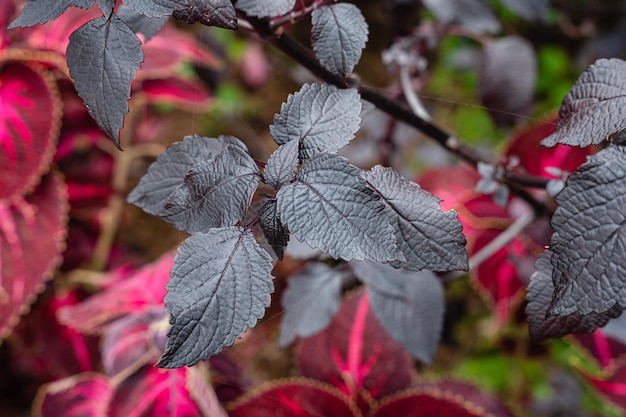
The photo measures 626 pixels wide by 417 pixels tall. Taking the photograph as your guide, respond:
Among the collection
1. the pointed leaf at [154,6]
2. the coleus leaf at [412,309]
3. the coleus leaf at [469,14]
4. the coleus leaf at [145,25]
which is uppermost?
the pointed leaf at [154,6]

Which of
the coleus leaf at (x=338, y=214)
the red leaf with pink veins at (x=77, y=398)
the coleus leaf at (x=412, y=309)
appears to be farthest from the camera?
the red leaf with pink veins at (x=77, y=398)

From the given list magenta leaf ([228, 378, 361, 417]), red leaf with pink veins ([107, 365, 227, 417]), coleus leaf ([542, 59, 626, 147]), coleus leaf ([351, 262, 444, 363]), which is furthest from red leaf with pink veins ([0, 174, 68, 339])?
coleus leaf ([542, 59, 626, 147])

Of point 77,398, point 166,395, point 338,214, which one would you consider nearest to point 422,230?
point 338,214

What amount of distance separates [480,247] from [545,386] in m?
0.41

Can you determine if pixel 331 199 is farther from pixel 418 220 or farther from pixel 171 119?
pixel 171 119

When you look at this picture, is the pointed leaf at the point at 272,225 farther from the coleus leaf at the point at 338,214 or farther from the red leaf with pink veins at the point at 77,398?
the red leaf with pink veins at the point at 77,398

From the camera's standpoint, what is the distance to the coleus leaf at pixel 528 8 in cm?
90

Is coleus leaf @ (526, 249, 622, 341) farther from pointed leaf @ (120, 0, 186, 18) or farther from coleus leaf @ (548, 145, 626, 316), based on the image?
pointed leaf @ (120, 0, 186, 18)

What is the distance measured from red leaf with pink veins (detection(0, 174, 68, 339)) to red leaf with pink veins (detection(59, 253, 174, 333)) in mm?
60

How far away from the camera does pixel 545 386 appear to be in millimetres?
1063

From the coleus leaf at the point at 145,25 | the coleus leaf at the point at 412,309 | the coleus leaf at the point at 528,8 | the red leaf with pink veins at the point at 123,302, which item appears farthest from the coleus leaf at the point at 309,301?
the coleus leaf at the point at 528,8

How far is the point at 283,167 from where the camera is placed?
399mm

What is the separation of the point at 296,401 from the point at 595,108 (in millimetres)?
436

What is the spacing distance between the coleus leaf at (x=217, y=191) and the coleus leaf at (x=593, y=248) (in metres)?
0.20
